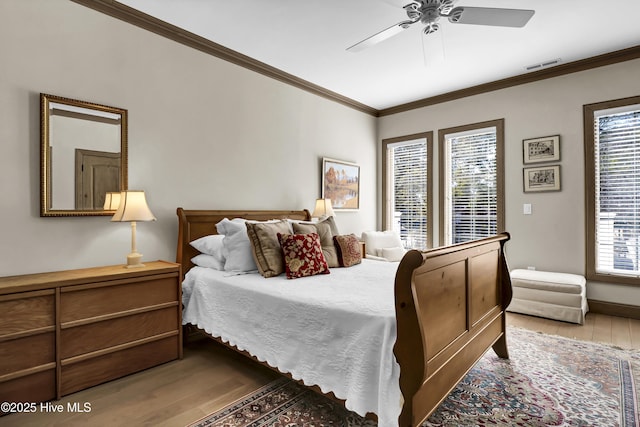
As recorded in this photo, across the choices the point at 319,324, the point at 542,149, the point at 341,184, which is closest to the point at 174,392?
the point at 319,324

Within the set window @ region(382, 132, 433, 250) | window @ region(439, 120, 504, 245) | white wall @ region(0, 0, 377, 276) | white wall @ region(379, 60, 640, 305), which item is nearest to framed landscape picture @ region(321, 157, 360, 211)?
white wall @ region(0, 0, 377, 276)

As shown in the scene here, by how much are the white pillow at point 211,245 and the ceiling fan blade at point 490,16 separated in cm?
251

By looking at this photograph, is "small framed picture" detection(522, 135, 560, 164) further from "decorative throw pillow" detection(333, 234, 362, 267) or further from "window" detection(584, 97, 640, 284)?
"decorative throw pillow" detection(333, 234, 362, 267)

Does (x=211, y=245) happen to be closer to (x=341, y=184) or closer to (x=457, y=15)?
(x=341, y=184)

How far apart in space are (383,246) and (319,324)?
2995 millimetres

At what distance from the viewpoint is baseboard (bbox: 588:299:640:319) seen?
11.6 feet

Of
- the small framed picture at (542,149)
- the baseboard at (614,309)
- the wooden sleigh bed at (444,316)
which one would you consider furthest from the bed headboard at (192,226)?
the baseboard at (614,309)

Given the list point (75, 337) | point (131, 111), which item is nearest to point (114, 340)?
point (75, 337)

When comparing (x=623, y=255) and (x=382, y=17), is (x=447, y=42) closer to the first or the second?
(x=382, y=17)

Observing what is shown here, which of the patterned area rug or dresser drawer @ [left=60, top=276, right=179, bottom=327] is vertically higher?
dresser drawer @ [left=60, top=276, right=179, bottom=327]

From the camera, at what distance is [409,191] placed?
17.5 ft

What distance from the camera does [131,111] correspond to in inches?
111

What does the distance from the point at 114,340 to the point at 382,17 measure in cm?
322

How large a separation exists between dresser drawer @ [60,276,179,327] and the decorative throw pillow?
1.40 meters
